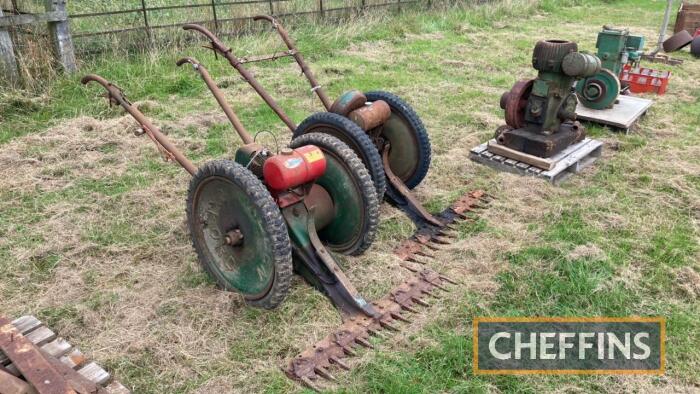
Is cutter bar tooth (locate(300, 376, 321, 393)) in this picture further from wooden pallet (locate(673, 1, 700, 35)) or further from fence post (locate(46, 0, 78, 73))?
wooden pallet (locate(673, 1, 700, 35))

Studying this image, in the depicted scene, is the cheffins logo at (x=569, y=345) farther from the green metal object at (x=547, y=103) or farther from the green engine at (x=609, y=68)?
the green engine at (x=609, y=68)

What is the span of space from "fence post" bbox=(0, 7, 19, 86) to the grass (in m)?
0.31

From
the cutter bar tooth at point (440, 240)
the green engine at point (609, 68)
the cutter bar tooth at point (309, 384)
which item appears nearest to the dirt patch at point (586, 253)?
the cutter bar tooth at point (440, 240)

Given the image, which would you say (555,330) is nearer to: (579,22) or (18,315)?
(18,315)

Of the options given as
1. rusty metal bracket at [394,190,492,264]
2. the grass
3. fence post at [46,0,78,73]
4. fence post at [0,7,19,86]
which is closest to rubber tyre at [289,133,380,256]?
the grass

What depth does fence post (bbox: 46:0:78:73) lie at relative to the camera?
652 centimetres

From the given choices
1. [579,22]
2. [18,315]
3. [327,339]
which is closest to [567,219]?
[327,339]

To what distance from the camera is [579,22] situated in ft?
41.1

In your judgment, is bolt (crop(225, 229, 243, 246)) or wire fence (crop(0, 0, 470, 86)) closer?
bolt (crop(225, 229, 243, 246))

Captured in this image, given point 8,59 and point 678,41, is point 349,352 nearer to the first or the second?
point 8,59

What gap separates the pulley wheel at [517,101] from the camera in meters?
4.76

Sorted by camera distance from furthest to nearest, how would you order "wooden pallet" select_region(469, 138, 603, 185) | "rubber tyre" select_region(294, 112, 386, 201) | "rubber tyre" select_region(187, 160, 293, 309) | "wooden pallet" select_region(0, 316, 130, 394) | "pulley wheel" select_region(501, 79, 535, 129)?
1. "pulley wheel" select_region(501, 79, 535, 129)
2. "wooden pallet" select_region(469, 138, 603, 185)
3. "rubber tyre" select_region(294, 112, 386, 201)
4. "rubber tyre" select_region(187, 160, 293, 309)
5. "wooden pallet" select_region(0, 316, 130, 394)

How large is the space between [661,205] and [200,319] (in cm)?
357

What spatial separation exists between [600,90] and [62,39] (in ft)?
21.7
